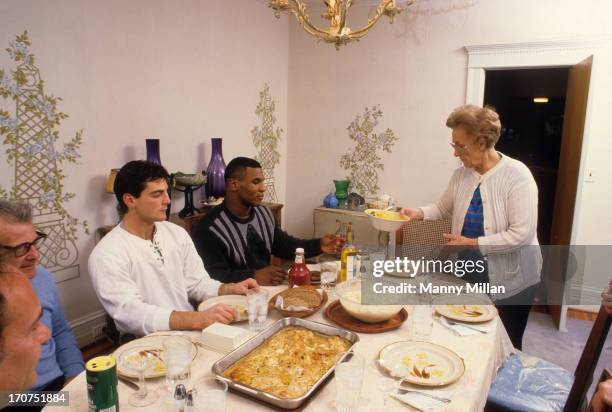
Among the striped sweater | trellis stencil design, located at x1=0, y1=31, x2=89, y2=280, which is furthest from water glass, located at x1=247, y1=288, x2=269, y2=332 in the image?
trellis stencil design, located at x1=0, y1=31, x2=89, y2=280

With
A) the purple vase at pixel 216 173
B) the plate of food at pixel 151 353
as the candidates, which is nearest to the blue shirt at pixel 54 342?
the plate of food at pixel 151 353

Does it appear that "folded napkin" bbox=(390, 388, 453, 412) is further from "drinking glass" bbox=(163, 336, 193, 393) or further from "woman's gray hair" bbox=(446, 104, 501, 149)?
"woman's gray hair" bbox=(446, 104, 501, 149)

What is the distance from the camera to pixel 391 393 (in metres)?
1.12

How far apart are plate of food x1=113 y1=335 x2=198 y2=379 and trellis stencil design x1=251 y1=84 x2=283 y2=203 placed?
3008mm

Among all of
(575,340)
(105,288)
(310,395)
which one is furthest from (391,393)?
(575,340)

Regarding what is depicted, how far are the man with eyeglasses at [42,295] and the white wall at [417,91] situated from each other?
3.26m

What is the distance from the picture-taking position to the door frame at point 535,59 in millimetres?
3123

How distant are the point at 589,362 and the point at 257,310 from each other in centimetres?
110

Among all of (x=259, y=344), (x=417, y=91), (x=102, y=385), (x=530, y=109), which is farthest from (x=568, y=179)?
(x=530, y=109)

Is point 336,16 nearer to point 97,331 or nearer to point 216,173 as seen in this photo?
point 216,173

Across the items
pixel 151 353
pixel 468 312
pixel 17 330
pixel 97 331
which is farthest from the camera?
pixel 97 331

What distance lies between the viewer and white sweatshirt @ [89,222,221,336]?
1.51 meters

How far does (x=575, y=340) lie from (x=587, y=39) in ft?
7.52

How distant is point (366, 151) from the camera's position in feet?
14.1
